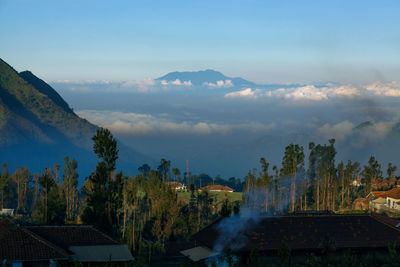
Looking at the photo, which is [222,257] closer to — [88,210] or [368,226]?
[368,226]

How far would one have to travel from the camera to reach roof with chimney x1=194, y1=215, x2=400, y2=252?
152 feet

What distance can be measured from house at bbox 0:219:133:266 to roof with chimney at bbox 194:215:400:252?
9.15 meters

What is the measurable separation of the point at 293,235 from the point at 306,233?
4.65ft

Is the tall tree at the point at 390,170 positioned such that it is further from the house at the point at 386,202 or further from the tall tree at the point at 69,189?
the tall tree at the point at 69,189

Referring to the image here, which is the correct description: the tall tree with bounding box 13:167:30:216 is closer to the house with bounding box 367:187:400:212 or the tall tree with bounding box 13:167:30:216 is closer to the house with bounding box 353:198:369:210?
the house with bounding box 353:198:369:210

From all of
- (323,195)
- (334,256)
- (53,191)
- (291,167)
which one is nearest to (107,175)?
(53,191)

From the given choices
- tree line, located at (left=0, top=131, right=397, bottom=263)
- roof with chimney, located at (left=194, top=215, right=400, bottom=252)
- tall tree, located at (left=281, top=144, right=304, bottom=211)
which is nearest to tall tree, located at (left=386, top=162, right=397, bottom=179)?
tree line, located at (left=0, top=131, right=397, bottom=263)

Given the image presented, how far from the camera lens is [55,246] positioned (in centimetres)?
4153

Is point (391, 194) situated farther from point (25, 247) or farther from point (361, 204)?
point (25, 247)

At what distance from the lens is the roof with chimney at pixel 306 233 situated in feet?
152

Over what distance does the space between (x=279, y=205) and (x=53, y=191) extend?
44503mm

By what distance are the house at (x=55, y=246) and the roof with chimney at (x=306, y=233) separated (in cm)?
915

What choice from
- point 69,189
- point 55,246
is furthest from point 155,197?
point 55,246

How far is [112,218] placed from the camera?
204ft
